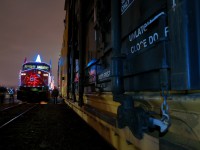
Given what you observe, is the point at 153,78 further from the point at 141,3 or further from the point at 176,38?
the point at 141,3

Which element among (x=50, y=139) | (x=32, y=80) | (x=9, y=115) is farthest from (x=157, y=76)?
(x=32, y=80)

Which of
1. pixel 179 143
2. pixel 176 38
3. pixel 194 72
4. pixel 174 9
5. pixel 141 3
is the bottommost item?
pixel 179 143

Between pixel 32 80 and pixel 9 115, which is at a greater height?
pixel 32 80

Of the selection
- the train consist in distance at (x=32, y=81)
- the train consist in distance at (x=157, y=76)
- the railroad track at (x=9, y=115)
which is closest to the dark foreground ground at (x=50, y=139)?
the train consist in distance at (x=157, y=76)

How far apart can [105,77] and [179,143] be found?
2748 millimetres

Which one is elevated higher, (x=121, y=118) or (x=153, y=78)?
(x=153, y=78)

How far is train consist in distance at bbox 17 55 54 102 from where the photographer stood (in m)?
18.4

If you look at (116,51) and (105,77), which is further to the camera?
(105,77)

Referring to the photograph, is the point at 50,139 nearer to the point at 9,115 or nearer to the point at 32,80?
the point at 9,115

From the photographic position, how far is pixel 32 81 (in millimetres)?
18500

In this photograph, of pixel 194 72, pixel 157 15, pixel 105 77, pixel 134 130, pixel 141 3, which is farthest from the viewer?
pixel 105 77

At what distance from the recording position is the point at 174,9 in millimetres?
1725

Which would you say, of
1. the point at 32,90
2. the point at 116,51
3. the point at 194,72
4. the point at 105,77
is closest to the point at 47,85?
the point at 32,90

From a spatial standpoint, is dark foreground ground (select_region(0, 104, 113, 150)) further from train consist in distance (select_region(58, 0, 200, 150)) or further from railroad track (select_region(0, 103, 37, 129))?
railroad track (select_region(0, 103, 37, 129))
